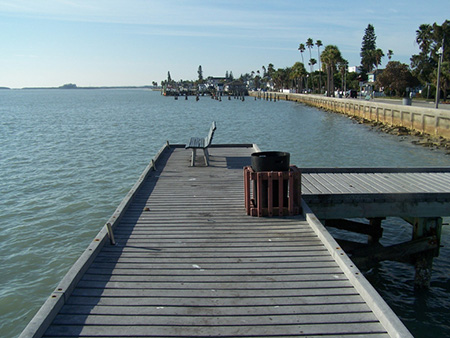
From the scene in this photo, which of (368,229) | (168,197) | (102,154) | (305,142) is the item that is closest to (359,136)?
(305,142)

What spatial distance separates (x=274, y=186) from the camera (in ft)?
23.5

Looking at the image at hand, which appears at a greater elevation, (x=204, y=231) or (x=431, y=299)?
(x=204, y=231)

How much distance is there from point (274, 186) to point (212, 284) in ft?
8.61

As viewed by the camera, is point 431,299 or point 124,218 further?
point 431,299

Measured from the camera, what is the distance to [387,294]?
27.5 ft

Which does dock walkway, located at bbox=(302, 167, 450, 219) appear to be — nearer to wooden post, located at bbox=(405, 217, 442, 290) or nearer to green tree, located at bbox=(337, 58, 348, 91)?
wooden post, located at bbox=(405, 217, 442, 290)

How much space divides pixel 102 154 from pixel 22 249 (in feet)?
47.0

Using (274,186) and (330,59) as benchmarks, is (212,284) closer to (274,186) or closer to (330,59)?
(274,186)

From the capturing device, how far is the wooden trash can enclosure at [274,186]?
7047 mm

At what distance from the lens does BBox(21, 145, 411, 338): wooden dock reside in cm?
414

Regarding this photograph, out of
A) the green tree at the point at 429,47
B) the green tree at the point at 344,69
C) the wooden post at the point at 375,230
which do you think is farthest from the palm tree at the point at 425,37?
the wooden post at the point at 375,230

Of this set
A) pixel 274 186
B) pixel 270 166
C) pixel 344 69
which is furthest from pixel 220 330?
pixel 344 69

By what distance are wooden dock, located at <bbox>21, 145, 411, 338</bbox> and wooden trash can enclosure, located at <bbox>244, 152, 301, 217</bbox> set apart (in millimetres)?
183

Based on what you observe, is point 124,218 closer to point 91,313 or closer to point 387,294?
point 91,313
